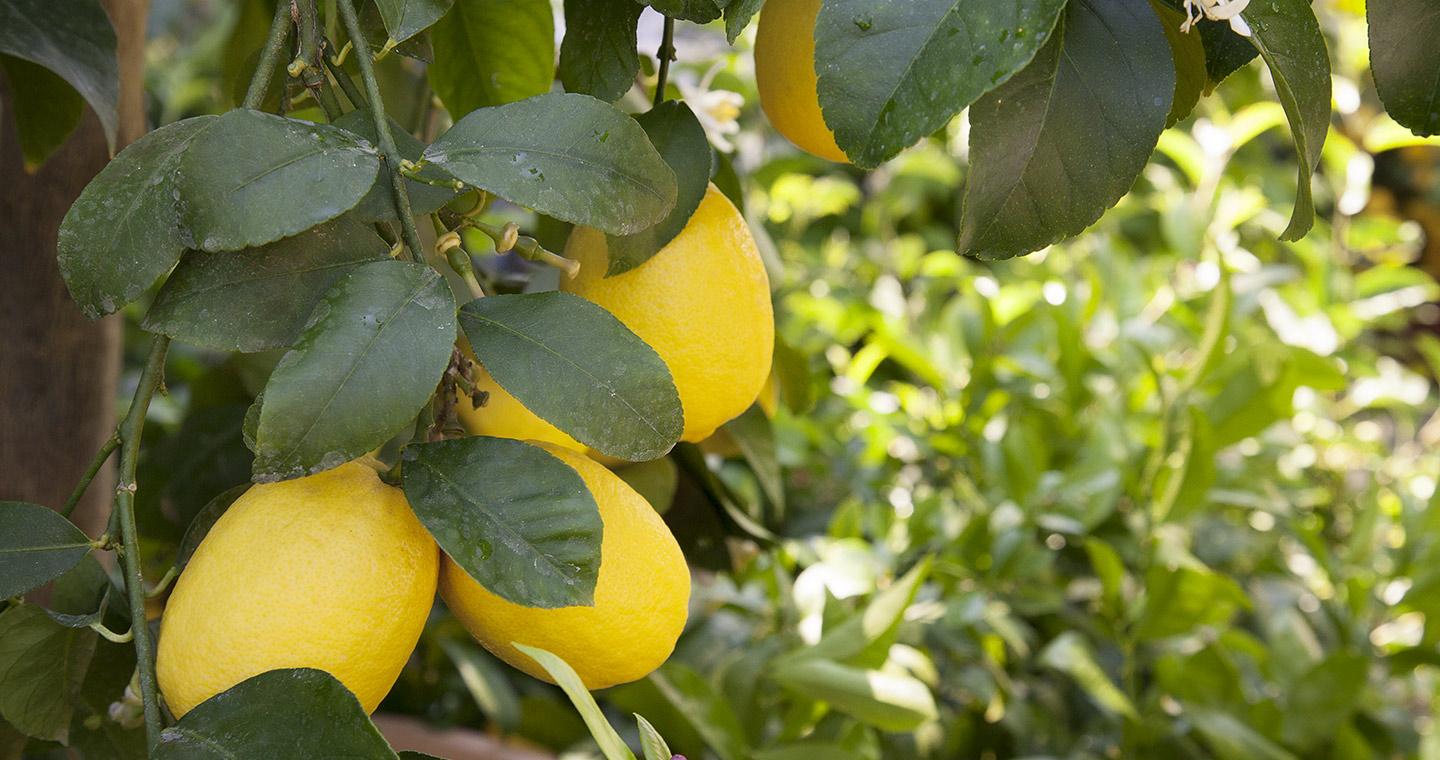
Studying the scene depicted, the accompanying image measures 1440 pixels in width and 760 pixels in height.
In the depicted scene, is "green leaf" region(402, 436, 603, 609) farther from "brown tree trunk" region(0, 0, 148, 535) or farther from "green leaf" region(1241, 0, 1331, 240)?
"brown tree trunk" region(0, 0, 148, 535)

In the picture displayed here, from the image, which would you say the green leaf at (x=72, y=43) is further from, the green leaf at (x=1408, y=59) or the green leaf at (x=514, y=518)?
the green leaf at (x=1408, y=59)

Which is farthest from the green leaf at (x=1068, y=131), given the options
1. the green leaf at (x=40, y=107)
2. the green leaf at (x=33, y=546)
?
the green leaf at (x=40, y=107)

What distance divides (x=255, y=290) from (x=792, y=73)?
0.55 ft

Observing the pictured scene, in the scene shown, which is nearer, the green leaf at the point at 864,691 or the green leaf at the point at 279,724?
the green leaf at the point at 279,724

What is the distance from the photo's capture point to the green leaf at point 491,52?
42cm

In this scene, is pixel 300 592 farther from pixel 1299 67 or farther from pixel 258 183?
pixel 1299 67

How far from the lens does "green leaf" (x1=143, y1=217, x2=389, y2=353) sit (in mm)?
280

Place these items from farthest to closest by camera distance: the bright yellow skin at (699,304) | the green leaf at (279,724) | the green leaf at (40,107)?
1. the green leaf at (40,107)
2. the bright yellow skin at (699,304)
3. the green leaf at (279,724)

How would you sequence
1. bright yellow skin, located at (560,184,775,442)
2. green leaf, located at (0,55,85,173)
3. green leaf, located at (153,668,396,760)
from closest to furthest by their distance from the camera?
green leaf, located at (153,668,396,760) < bright yellow skin, located at (560,184,775,442) < green leaf, located at (0,55,85,173)

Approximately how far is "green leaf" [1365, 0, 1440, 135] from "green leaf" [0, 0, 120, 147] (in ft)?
1.26

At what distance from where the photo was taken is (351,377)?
0.86 ft

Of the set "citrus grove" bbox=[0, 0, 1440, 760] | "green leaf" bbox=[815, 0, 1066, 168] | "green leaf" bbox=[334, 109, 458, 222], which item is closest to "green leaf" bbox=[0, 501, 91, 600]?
"citrus grove" bbox=[0, 0, 1440, 760]

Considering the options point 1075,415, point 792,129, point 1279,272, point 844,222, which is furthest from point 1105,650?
point 844,222

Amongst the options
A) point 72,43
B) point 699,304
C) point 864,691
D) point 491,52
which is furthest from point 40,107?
point 864,691
